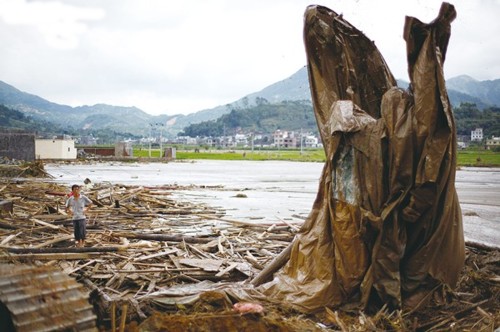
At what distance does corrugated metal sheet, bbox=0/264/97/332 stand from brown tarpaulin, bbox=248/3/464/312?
243cm

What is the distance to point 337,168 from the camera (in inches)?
207

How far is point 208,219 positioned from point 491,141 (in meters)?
125

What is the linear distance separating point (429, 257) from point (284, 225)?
5335 mm

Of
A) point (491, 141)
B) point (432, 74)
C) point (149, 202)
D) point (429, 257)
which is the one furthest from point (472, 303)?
point (491, 141)

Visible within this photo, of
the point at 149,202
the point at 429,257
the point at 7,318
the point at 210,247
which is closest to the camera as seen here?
the point at 7,318

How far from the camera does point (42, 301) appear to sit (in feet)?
11.2

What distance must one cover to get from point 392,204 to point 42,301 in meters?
3.46

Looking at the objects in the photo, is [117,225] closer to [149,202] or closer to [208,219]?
[208,219]

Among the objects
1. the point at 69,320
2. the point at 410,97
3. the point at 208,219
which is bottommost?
the point at 208,219

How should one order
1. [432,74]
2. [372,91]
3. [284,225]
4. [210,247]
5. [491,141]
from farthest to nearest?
1. [491,141]
2. [284,225]
3. [210,247]
4. [372,91]
5. [432,74]

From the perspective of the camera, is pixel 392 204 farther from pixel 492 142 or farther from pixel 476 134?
pixel 476 134

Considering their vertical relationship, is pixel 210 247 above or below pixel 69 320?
below

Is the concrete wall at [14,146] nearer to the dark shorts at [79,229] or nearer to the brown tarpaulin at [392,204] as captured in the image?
the dark shorts at [79,229]

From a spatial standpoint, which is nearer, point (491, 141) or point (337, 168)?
point (337, 168)
